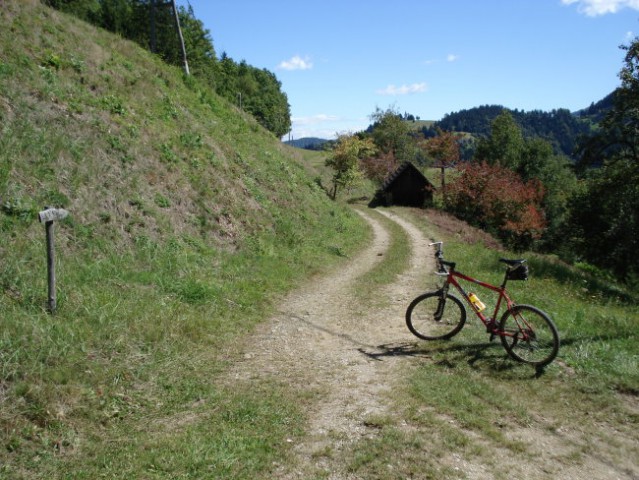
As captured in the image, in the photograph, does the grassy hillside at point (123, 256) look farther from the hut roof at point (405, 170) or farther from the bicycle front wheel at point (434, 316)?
the hut roof at point (405, 170)

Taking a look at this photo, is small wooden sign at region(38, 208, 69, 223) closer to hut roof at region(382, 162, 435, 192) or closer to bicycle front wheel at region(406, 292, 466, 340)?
bicycle front wheel at region(406, 292, 466, 340)

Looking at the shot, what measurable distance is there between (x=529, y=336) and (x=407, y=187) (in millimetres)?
43101

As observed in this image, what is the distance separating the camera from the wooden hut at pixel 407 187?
48375mm

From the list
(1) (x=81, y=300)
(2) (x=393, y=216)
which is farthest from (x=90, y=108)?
(2) (x=393, y=216)

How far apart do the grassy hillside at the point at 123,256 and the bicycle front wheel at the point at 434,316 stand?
347 centimetres

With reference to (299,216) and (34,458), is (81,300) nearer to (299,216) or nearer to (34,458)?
(34,458)

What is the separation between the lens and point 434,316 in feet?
28.5

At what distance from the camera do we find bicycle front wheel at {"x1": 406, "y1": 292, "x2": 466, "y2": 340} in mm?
8422

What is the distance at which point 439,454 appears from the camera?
15.9 ft

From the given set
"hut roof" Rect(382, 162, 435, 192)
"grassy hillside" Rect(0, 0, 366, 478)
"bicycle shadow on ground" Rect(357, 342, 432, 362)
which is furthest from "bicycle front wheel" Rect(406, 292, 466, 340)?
"hut roof" Rect(382, 162, 435, 192)

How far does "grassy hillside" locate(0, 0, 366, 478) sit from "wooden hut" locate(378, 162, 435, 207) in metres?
29.6

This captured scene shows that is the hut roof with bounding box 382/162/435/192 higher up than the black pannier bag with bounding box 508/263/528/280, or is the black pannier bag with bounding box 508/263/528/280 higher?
the hut roof with bounding box 382/162/435/192

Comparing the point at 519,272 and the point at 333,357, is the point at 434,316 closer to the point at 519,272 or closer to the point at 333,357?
the point at 519,272

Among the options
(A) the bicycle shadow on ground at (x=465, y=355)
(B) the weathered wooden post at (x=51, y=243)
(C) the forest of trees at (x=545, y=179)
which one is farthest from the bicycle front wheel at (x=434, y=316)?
(C) the forest of trees at (x=545, y=179)
